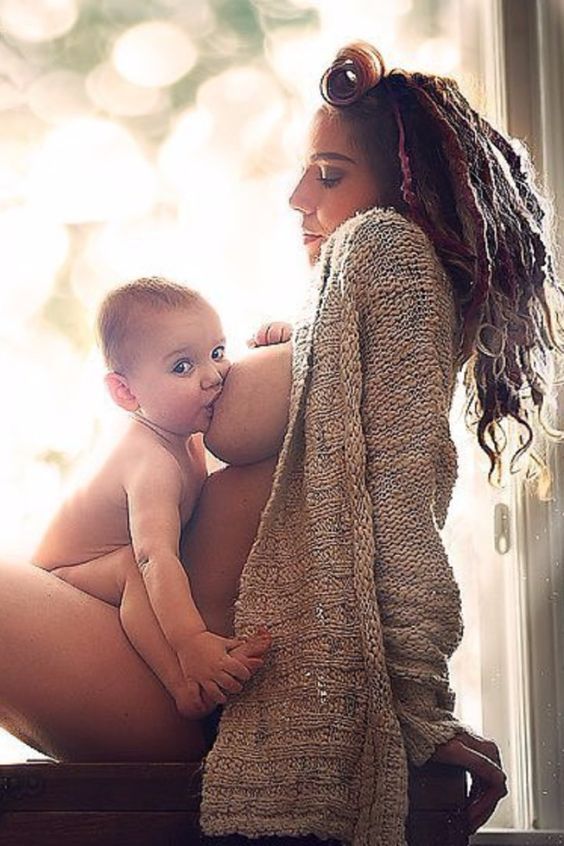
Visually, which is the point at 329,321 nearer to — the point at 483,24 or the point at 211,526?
the point at 211,526

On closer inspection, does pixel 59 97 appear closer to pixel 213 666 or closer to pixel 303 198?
pixel 303 198

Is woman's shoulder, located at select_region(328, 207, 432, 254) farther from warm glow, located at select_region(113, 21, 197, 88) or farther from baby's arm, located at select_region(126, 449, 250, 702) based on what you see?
warm glow, located at select_region(113, 21, 197, 88)

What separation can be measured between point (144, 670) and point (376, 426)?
274 millimetres

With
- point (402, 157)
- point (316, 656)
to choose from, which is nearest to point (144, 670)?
point (316, 656)

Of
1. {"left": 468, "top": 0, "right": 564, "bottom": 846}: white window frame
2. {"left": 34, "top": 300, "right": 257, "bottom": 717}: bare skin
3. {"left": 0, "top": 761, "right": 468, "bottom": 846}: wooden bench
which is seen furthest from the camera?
{"left": 468, "top": 0, "right": 564, "bottom": 846}: white window frame

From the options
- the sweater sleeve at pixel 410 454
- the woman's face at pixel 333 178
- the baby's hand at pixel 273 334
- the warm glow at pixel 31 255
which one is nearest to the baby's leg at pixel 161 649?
the sweater sleeve at pixel 410 454

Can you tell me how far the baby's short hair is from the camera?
3.89ft

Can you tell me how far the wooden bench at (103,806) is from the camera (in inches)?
39.1

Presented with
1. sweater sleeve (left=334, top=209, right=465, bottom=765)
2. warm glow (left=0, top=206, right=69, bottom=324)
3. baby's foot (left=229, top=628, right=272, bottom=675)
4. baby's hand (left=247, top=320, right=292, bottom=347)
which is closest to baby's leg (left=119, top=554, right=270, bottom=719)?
baby's foot (left=229, top=628, right=272, bottom=675)

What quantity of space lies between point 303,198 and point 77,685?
20.6 inches

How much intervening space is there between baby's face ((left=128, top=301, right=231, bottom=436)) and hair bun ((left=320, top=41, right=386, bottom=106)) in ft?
0.84

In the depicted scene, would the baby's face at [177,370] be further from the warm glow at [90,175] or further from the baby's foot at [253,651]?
the warm glow at [90,175]

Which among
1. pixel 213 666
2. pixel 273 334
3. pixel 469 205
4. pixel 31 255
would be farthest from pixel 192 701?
pixel 31 255

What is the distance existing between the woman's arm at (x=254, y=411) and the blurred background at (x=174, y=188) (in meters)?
0.45
